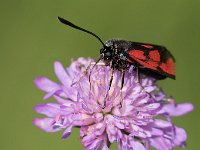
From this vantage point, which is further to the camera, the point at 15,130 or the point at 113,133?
the point at 15,130

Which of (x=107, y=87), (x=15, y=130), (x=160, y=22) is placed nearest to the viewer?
(x=107, y=87)

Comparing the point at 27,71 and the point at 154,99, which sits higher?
the point at 27,71

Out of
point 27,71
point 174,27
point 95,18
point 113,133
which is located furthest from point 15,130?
point 113,133

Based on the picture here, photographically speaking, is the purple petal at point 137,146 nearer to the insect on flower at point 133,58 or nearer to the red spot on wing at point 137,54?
the insect on flower at point 133,58

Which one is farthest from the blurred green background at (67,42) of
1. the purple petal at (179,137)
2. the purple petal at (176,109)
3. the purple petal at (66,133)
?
the purple petal at (66,133)

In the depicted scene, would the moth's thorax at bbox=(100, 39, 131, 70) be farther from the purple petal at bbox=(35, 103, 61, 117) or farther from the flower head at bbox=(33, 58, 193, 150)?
the purple petal at bbox=(35, 103, 61, 117)

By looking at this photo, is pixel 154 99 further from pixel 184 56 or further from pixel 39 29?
pixel 39 29
